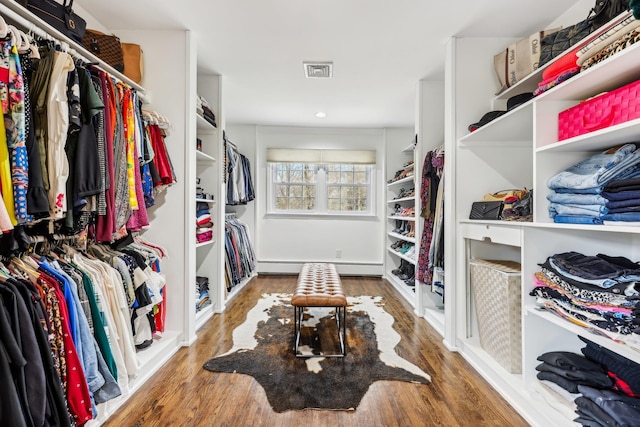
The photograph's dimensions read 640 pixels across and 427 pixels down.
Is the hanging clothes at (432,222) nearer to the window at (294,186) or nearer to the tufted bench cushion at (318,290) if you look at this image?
the tufted bench cushion at (318,290)

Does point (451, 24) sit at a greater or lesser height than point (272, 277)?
greater

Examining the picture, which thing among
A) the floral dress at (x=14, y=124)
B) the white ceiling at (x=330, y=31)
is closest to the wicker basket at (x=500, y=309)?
the white ceiling at (x=330, y=31)

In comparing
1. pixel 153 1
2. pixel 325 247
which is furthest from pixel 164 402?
pixel 325 247

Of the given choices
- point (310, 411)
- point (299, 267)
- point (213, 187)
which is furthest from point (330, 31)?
point (299, 267)

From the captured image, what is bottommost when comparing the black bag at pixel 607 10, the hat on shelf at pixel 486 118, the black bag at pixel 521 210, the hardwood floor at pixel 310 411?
the hardwood floor at pixel 310 411

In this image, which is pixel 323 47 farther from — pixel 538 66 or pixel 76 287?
pixel 76 287

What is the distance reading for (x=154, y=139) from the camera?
2303mm

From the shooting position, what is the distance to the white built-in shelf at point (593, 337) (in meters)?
1.21

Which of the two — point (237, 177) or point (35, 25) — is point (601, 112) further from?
point (237, 177)

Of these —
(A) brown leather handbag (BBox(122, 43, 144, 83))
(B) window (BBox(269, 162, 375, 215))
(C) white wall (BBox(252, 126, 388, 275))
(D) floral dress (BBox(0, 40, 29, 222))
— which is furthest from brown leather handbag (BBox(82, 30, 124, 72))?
(B) window (BBox(269, 162, 375, 215))

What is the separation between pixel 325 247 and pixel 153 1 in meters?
3.89

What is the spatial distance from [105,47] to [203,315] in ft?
7.19

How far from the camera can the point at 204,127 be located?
10.6 feet

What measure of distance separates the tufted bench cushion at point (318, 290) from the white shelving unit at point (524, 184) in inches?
34.7
